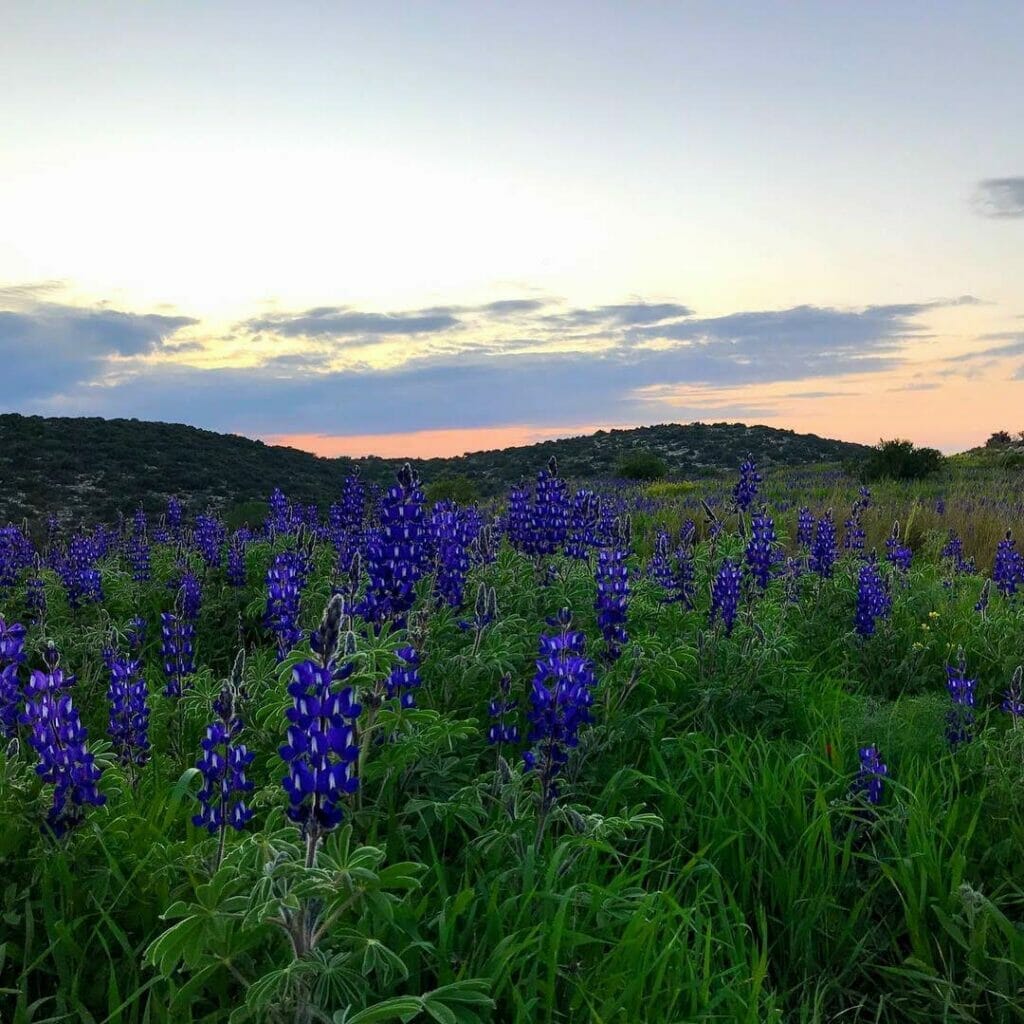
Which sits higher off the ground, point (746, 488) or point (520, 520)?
point (746, 488)

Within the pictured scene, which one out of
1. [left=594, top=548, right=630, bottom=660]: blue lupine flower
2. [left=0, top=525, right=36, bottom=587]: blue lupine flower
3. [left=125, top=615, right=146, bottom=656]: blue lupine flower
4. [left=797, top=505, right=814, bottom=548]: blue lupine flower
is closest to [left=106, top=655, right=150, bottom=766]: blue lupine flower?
[left=594, top=548, right=630, bottom=660]: blue lupine flower

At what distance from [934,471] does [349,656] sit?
23491 mm

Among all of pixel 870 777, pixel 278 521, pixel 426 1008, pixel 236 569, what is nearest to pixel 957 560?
pixel 870 777

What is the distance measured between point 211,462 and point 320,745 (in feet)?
127

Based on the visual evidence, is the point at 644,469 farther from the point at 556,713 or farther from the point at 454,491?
the point at 556,713

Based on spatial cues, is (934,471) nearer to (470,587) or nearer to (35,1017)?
(470,587)

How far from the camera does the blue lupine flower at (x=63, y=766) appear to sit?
2.75 m

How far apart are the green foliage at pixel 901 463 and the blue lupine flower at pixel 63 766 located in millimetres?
21476

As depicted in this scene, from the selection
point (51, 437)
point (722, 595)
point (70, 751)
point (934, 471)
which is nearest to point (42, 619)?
point (70, 751)

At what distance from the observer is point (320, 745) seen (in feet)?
6.14

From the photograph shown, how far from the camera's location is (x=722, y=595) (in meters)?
4.91

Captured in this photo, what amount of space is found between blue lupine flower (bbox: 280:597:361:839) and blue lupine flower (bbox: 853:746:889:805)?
9.03 ft

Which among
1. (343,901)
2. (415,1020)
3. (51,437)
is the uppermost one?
(51,437)

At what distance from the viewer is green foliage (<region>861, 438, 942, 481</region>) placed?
2183 cm
